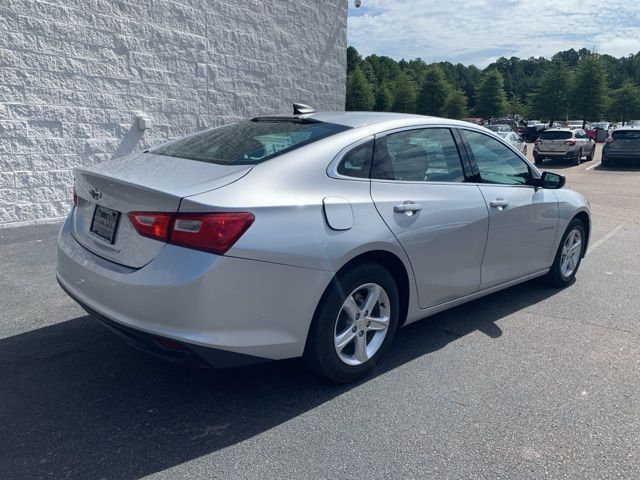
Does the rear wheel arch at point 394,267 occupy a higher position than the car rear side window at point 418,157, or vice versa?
the car rear side window at point 418,157

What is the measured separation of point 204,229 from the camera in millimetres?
2588

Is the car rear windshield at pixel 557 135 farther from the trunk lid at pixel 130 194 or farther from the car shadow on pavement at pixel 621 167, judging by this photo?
the trunk lid at pixel 130 194

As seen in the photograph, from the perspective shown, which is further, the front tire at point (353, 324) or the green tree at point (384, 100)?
the green tree at point (384, 100)

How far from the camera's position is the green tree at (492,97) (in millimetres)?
67812

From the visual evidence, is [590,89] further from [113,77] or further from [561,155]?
[113,77]

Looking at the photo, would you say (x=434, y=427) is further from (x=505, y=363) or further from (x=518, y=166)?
(x=518, y=166)

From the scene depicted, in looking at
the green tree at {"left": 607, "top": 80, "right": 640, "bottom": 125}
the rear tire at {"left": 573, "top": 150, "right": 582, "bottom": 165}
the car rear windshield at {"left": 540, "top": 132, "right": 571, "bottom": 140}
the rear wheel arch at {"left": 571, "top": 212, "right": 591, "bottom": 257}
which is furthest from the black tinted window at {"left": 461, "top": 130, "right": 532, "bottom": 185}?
the green tree at {"left": 607, "top": 80, "right": 640, "bottom": 125}

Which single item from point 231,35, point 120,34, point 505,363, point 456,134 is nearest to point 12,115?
point 120,34

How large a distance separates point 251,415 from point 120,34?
6749mm

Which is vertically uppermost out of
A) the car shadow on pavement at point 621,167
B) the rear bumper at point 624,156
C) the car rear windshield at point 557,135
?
the car rear windshield at point 557,135

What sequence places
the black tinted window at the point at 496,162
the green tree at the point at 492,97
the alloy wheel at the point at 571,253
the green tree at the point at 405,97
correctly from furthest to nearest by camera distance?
1. the green tree at the point at 405,97
2. the green tree at the point at 492,97
3. the alloy wheel at the point at 571,253
4. the black tinted window at the point at 496,162

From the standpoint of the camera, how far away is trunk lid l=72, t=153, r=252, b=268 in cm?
271

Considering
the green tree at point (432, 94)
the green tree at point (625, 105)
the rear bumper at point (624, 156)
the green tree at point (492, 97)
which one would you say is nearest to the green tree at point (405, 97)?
the green tree at point (432, 94)

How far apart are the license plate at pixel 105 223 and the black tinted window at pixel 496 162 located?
263 cm
